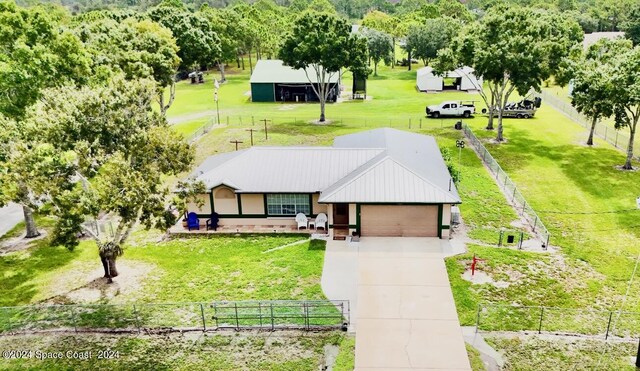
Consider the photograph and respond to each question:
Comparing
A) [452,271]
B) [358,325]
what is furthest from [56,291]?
[452,271]

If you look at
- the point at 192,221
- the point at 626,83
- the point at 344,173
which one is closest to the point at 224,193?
the point at 192,221

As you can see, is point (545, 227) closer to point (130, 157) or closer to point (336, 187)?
point (336, 187)

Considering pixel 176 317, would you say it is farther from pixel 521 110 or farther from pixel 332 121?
pixel 521 110

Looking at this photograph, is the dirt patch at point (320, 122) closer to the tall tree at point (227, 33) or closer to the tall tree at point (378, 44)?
the tall tree at point (227, 33)

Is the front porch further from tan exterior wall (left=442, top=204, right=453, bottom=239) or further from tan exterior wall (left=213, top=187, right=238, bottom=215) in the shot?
tan exterior wall (left=442, top=204, right=453, bottom=239)

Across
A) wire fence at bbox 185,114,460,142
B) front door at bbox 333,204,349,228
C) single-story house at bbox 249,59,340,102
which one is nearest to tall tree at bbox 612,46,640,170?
wire fence at bbox 185,114,460,142

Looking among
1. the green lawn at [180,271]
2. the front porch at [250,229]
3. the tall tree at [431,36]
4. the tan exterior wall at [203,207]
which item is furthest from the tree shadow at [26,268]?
the tall tree at [431,36]
